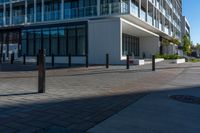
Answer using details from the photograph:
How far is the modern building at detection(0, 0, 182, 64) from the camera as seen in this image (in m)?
26.9

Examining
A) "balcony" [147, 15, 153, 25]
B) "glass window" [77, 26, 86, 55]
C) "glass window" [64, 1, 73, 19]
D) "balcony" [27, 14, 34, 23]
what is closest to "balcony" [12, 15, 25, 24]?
"balcony" [27, 14, 34, 23]

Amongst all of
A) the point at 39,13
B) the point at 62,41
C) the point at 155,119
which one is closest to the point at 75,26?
the point at 62,41

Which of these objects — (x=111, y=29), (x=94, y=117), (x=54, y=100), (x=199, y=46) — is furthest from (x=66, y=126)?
(x=199, y=46)

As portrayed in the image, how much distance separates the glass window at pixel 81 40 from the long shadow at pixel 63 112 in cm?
2189

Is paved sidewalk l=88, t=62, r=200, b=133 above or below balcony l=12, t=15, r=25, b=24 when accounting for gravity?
below

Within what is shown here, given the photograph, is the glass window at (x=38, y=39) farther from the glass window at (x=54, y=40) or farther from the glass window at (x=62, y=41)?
the glass window at (x=62, y=41)

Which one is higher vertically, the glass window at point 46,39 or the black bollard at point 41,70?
the glass window at point 46,39

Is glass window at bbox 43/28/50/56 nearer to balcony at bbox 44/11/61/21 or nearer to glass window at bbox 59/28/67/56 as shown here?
balcony at bbox 44/11/61/21

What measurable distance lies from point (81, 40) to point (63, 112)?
2417 centimetres

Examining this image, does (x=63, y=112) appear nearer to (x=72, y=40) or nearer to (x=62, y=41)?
(x=72, y=40)

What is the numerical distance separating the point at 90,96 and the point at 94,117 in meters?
2.51

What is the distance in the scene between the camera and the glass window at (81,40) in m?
29.0

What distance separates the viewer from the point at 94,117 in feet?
16.9

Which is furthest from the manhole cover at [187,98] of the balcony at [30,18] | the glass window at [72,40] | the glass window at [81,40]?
the balcony at [30,18]
